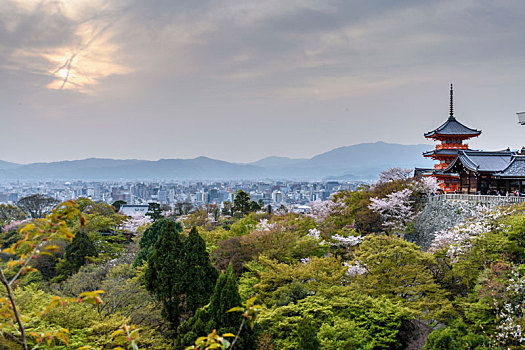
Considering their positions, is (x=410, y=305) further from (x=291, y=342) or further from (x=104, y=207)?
(x=104, y=207)

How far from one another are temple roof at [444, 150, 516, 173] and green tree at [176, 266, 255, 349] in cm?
1507

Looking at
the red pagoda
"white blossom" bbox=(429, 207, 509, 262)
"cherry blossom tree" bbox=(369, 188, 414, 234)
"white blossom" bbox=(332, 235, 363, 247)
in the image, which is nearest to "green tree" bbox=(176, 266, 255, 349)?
"white blossom" bbox=(429, 207, 509, 262)

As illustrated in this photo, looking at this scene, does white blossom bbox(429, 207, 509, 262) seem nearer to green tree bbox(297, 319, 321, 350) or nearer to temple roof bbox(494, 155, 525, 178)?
temple roof bbox(494, 155, 525, 178)

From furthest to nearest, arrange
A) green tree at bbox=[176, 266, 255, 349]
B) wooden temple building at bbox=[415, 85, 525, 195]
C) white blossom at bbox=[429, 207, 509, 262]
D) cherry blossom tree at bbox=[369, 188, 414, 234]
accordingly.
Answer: cherry blossom tree at bbox=[369, 188, 414, 234]
wooden temple building at bbox=[415, 85, 525, 195]
white blossom at bbox=[429, 207, 509, 262]
green tree at bbox=[176, 266, 255, 349]

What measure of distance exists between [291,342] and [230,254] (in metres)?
7.37

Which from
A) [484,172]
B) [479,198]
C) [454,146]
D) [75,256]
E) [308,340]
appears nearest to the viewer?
[308,340]

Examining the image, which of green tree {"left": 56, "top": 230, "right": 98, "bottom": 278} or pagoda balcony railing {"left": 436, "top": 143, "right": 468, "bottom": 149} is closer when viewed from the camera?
green tree {"left": 56, "top": 230, "right": 98, "bottom": 278}

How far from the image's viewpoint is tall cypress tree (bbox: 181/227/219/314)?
45.3 feet

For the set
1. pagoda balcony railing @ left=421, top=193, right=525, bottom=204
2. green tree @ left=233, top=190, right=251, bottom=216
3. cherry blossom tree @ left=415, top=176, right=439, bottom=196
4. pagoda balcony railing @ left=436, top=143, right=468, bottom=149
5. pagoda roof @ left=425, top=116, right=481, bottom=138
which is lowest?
green tree @ left=233, top=190, right=251, bottom=216

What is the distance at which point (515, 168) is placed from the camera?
19.8m

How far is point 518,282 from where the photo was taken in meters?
11.2

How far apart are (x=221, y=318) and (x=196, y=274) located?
3281 mm

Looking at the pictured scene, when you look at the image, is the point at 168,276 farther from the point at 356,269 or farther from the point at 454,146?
the point at 454,146

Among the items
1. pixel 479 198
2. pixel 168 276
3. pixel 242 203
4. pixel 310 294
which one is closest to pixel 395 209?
pixel 479 198
